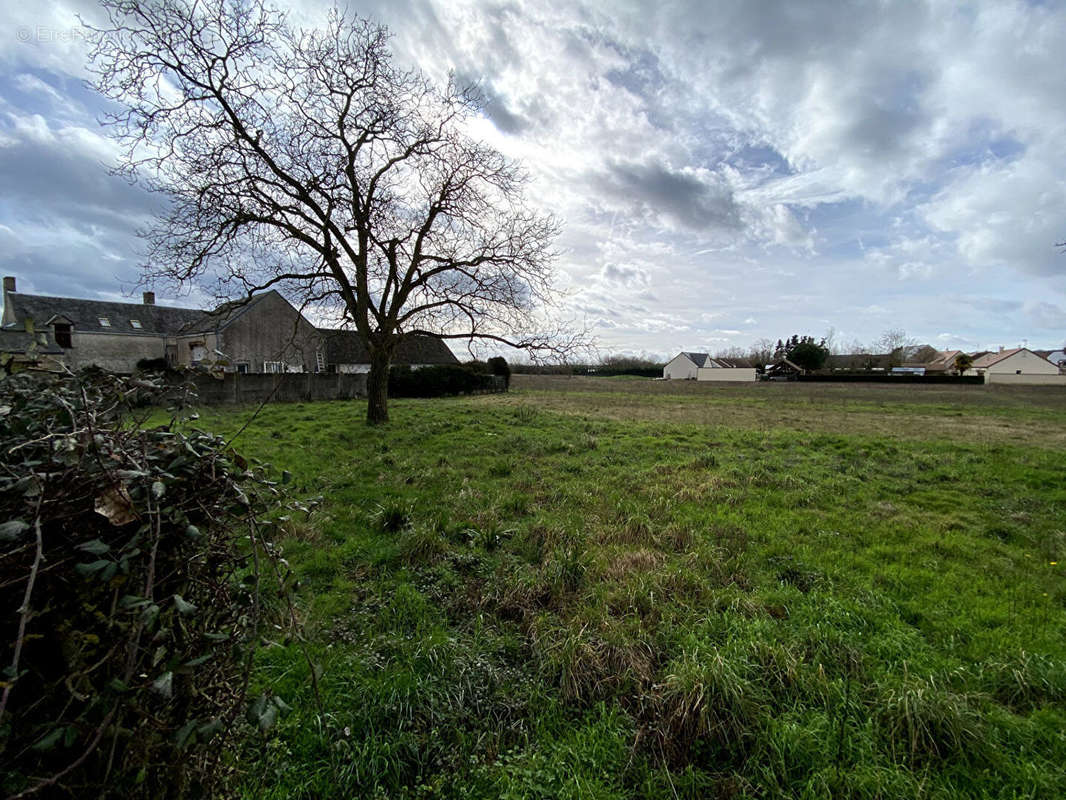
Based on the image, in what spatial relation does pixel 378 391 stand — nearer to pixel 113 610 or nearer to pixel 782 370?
pixel 113 610

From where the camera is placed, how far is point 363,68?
11.2 m

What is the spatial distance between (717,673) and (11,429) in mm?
3406

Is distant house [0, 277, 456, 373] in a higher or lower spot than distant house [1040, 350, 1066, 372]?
lower

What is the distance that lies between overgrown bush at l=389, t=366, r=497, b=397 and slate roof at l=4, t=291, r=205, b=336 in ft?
48.5

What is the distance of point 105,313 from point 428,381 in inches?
1041

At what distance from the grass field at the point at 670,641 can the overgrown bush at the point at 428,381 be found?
18.9 metres

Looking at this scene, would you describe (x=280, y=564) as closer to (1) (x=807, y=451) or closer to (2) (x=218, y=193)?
(1) (x=807, y=451)

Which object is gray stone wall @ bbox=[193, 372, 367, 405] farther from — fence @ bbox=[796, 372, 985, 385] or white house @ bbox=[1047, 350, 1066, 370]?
white house @ bbox=[1047, 350, 1066, 370]

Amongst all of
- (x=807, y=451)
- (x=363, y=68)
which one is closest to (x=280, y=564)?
(x=807, y=451)

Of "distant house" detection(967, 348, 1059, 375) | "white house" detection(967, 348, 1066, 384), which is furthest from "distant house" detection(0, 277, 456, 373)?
"distant house" detection(967, 348, 1059, 375)

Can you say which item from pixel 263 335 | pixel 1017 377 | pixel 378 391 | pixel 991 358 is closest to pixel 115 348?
pixel 263 335

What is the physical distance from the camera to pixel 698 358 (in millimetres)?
76812

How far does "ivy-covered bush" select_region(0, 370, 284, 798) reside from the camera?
1.11m

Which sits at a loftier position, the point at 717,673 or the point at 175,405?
the point at 175,405
